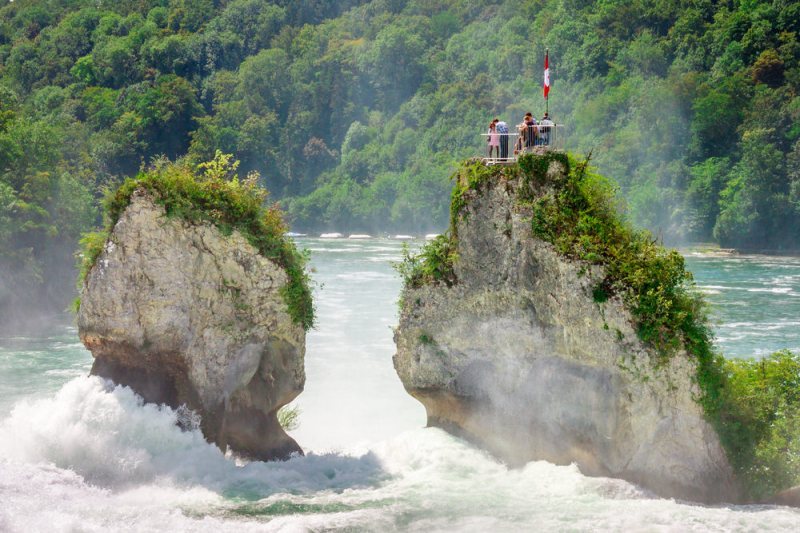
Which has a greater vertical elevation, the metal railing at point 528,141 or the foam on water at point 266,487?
the metal railing at point 528,141

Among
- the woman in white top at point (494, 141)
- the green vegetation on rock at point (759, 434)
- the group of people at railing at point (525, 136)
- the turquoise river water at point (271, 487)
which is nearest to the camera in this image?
the turquoise river water at point (271, 487)

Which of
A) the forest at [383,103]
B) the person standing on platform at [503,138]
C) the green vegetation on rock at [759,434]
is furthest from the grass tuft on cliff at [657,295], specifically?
the forest at [383,103]

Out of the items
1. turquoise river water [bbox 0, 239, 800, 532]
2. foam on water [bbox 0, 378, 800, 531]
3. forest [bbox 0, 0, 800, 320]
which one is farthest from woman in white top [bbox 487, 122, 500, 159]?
forest [bbox 0, 0, 800, 320]

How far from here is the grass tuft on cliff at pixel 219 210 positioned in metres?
21.4

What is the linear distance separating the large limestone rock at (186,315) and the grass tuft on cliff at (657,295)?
3.82m

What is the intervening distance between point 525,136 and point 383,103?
140 m

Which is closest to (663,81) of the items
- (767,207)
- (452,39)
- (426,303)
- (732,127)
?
(732,127)

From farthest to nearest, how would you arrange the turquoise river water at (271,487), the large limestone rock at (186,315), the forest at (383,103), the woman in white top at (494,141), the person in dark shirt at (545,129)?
the forest at (383,103) < the woman in white top at (494,141) < the person in dark shirt at (545,129) < the large limestone rock at (186,315) < the turquoise river water at (271,487)

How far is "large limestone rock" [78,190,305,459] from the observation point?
840 inches

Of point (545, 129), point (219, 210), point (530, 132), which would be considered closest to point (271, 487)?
point (219, 210)

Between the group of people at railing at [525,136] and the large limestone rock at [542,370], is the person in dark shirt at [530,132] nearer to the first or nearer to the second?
the group of people at railing at [525,136]

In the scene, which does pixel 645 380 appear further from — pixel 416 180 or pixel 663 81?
pixel 416 180

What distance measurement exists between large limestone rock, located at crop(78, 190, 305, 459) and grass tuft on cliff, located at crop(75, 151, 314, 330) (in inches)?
7.7

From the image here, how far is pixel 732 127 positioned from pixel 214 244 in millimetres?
94354
